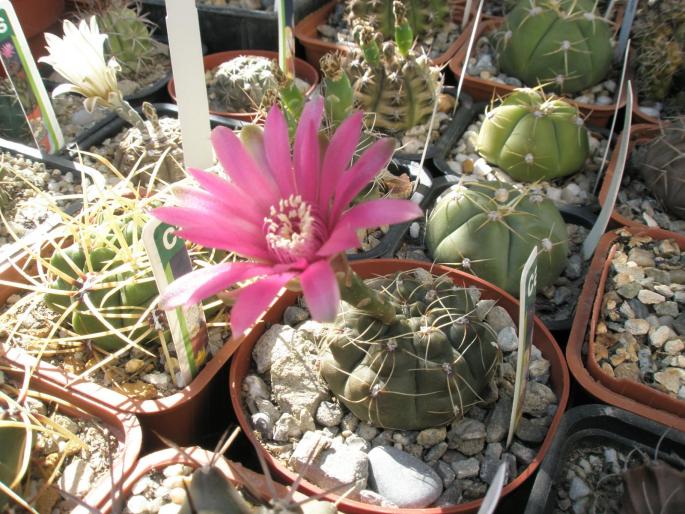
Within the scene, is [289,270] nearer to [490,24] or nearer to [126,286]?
[126,286]

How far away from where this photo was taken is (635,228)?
4.64 ft

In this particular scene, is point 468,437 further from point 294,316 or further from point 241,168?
point 241,168

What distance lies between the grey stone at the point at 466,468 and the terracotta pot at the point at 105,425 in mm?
496

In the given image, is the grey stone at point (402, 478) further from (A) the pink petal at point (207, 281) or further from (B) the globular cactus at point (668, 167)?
(B) the globular cactus at point (668, 167)

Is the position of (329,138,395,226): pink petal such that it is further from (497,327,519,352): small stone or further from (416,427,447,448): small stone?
(497,327,519,352): small stone

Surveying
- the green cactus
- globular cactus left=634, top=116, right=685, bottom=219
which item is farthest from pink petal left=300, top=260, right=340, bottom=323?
the green cactus

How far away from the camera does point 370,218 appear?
24.6 inches

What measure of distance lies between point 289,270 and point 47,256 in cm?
86

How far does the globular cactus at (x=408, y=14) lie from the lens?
2070 mm

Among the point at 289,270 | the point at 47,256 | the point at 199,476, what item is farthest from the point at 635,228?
the point at 47,256

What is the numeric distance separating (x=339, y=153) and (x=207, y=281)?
0.20 m

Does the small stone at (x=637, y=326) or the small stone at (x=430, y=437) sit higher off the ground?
the small stone at (x=637, y=326)

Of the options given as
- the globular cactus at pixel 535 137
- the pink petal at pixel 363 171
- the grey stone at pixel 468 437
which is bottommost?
the grey stone at pixel 468 437

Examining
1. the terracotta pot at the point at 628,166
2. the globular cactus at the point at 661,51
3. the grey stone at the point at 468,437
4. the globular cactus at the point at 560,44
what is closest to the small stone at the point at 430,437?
the grey stone at the point at 468,437
